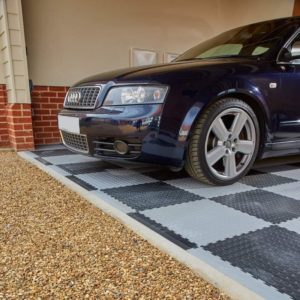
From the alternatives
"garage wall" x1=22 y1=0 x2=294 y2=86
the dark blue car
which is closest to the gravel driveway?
the dark blue car

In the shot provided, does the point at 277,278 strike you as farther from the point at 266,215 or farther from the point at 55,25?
the point at 55,25

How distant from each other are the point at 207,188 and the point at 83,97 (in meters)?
1.17

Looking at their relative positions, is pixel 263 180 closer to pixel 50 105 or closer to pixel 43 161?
pixel 43 161

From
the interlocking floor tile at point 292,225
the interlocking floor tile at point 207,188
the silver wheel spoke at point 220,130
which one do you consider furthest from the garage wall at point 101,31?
the interlocking floor tile at point 292,225

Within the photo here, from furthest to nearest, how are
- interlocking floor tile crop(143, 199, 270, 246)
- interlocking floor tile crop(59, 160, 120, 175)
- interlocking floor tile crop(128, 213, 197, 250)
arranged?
interlocking floor tile crop(59, 160, 120, 175), interlocking floor tile crop(143, 199, 270, 246), interlocking floor tile crop(128, 213, 197, 250)

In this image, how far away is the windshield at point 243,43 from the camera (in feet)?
8.25

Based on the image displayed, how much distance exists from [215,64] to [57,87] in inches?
99.5

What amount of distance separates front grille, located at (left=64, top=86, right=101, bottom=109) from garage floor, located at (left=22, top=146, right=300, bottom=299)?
60 cm

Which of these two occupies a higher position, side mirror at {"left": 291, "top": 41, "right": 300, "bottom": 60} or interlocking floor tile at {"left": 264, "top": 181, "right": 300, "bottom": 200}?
side mirror at {"left": 291, "top": 41, "right": 300, "bottom": 60}

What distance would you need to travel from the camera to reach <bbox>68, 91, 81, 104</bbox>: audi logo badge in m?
2.49

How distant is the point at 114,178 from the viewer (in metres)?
2.56

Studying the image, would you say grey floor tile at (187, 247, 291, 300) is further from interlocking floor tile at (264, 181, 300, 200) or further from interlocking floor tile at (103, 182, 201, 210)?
interlocking floor tile at (264, 181, 300, 200)

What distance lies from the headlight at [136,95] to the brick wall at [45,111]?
215 centimetres

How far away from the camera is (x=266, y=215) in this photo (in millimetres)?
1840
